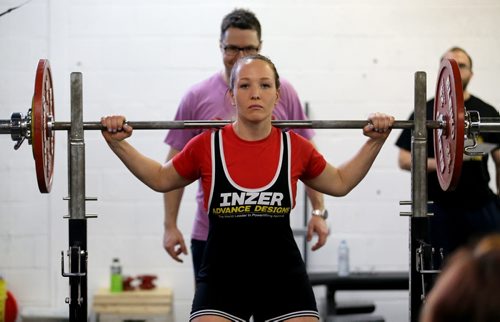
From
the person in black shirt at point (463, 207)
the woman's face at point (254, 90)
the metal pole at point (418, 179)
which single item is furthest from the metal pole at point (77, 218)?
the person in black shirt at point (463, 207)

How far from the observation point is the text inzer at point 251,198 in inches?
109

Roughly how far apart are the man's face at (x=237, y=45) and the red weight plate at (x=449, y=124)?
79 cm

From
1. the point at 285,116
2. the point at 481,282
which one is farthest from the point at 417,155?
the point at 481,282

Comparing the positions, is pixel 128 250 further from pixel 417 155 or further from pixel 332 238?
pixel 417 155

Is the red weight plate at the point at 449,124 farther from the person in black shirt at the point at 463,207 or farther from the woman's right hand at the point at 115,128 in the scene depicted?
the person in black shirt at the point at 463,207

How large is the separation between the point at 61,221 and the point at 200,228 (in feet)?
7.10

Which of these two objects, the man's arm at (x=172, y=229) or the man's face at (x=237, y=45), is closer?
the man's face at (x=237, y=45)

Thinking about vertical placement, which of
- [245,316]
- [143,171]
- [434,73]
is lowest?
[245,316]

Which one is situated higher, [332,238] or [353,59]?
[353,59]

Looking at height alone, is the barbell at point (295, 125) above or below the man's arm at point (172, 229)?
above

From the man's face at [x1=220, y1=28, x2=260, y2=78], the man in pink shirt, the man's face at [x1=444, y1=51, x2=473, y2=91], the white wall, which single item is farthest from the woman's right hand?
the white wall

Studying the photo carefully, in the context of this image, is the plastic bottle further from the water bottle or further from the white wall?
the water bottle

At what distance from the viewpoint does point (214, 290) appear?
2.75m

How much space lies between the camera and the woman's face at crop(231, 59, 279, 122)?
2867 mm
